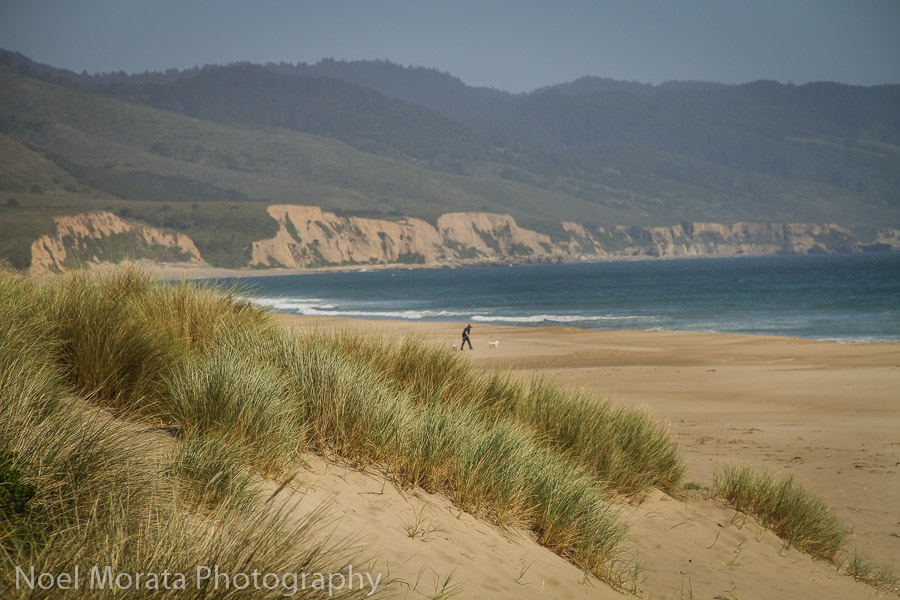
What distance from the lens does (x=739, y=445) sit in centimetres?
1147

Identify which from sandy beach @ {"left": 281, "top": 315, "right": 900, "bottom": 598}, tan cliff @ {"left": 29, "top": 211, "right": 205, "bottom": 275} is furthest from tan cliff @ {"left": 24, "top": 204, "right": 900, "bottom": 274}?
sandy beach @ {"left": 281, "top": 315, "right": 900, "bottom": 598}

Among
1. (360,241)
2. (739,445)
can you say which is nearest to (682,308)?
(739,445)

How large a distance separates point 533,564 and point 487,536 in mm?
349

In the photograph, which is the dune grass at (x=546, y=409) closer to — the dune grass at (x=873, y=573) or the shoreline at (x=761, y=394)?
the shoreline at (x=761, y=394)

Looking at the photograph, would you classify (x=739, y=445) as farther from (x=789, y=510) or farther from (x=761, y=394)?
(x=761, y=394)

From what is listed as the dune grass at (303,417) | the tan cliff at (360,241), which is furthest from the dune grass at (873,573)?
the tan cliff at (360,241)

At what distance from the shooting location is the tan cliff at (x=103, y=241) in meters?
76.9

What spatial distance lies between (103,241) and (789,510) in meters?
94.9

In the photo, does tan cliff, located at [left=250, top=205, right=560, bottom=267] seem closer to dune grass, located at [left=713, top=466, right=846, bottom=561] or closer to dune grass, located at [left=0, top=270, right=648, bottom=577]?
dune grass, located at [left=713, top=466, right=846, bottom=561]

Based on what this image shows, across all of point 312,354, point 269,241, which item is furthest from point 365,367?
point 269,241

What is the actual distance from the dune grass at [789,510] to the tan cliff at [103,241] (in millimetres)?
71199

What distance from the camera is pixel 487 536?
468 cm

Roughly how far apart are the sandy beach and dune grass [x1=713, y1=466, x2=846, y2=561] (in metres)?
0.22

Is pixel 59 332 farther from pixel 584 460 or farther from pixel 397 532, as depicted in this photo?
pixel 584 460
